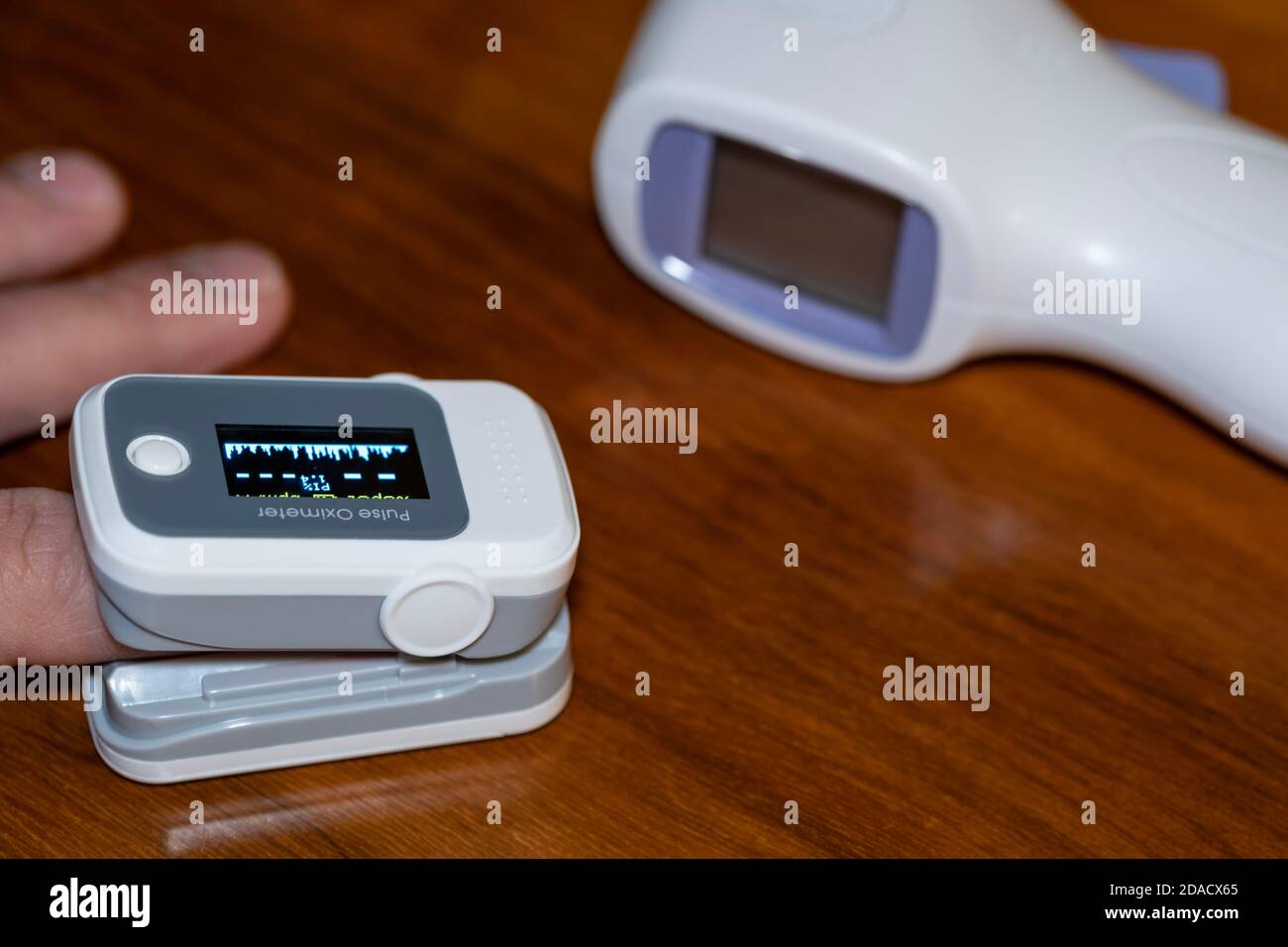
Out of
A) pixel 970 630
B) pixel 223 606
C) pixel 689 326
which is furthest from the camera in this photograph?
pixel 689 326

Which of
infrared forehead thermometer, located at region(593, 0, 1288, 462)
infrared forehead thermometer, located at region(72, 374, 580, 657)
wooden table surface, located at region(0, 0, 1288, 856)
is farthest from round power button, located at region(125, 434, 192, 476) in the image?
infrared forehead thermometer, located at region(593, 0, 1288, 462)

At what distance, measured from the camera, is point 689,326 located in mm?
771

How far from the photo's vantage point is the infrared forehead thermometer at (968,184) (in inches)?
26.5

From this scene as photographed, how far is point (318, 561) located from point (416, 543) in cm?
3

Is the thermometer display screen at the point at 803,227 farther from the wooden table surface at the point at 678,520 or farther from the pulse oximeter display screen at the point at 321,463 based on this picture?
the pulse oximeter display screen at the point at 321,463

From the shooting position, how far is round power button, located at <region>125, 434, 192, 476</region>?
1.73 ft

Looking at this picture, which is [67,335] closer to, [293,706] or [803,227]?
[293,706]

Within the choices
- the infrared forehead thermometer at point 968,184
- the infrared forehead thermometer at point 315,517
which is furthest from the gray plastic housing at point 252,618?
the infrared forehead thermometer at point 968,184

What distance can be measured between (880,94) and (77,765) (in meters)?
0.42

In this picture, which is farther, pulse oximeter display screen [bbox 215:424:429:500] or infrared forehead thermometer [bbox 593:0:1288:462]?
infrared forehead thermometer [bbox 593:0:1288:462]

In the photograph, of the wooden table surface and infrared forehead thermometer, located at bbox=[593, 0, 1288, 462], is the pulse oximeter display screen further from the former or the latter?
infrared forehead thermometer, located at bbox=[593, 0, 1288, 462]

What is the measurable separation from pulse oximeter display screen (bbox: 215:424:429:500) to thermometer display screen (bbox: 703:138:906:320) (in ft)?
0.75
